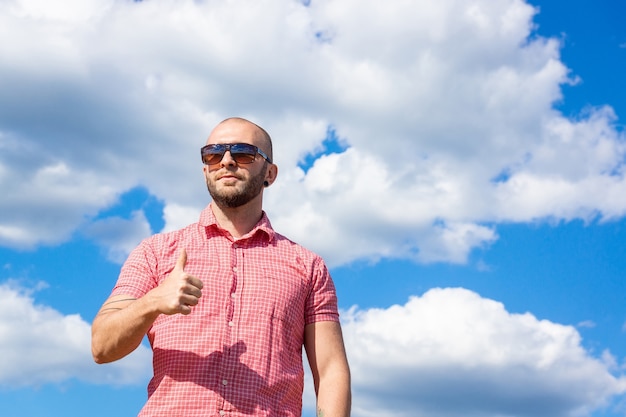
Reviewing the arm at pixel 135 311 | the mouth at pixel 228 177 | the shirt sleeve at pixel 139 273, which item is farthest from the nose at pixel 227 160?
the arm at pixel 135 311

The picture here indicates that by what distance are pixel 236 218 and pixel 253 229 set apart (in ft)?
0.66

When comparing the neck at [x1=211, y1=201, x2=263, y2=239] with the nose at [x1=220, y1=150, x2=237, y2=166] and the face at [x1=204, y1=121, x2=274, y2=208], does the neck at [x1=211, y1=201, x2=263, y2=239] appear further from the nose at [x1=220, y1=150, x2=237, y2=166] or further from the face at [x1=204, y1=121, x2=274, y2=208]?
the nose at [x1=220, y1=150, x2=237, y2=166]

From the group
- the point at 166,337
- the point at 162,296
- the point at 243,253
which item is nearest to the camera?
the point at 162,296

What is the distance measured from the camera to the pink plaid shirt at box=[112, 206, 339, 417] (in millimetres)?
7371

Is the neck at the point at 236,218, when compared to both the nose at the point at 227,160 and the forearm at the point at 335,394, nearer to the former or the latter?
the nose at the point at 227,160

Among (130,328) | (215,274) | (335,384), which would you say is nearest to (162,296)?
(130,328)

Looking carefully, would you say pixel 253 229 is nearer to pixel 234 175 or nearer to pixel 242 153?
pixel 234 175

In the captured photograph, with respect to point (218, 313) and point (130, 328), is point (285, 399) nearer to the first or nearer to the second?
point (218, 313)

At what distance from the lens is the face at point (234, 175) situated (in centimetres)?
831

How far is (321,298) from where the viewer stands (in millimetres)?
8258

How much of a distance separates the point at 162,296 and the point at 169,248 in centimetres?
135

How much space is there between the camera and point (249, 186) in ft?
27.5

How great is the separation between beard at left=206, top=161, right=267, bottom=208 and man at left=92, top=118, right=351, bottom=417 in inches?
0.5

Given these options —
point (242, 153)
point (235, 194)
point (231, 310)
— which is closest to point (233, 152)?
point (242, 153)
